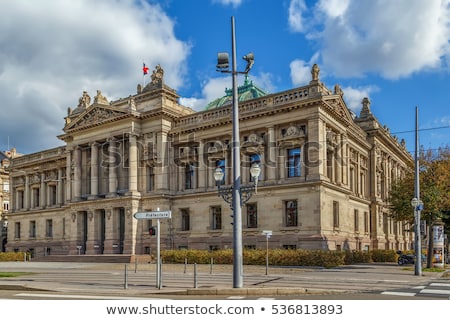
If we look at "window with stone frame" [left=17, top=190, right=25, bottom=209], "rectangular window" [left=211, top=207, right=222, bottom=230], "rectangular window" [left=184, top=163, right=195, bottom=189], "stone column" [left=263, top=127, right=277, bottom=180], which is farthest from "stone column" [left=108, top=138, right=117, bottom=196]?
"window with stone frame" [left=17, top=190, right=25, bottom=209]

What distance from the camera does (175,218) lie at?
50.7 meters

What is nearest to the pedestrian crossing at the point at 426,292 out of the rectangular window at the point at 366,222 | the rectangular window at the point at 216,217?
the rectangular window at the point at 216,217

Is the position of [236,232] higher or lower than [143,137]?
lower

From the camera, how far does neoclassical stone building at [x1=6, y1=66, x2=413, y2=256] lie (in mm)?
43062

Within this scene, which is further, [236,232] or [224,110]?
[224,110]

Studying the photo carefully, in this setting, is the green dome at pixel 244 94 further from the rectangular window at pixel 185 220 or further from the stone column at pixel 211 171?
the rectangular window at pixel 185 220

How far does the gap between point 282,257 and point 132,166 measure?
70.1 ft

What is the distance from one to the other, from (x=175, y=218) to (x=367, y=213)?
21818 mm

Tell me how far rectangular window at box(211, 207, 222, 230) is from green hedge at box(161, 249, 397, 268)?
6.27 metres

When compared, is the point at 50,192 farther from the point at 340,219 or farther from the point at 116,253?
the point at 340,219

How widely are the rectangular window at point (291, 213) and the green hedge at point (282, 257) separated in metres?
5.42
